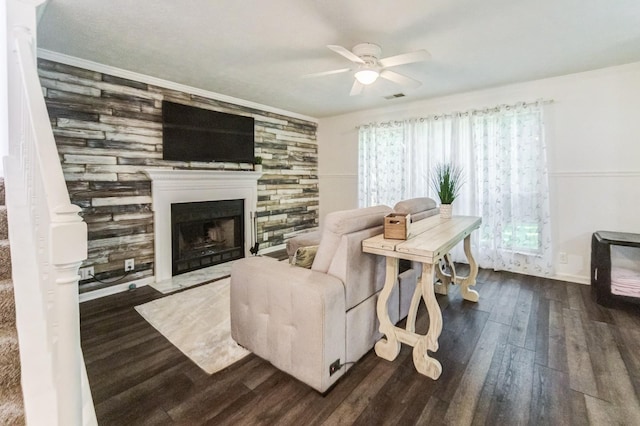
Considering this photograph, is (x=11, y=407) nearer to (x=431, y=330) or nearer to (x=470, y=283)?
(x=431, y=330)

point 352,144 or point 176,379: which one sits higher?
point 352,144

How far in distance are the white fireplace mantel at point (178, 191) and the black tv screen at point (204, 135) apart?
23cm

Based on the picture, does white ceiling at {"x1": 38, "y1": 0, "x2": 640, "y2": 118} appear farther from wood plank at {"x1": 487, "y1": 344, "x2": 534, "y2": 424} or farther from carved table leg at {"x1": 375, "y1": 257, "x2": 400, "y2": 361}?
wood plank at {"x1": 487, "y1": 344, "x2": 534, "y2": 424}

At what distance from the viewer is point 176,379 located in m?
1.83

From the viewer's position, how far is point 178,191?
3646 mm

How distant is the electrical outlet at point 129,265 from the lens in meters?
3.27

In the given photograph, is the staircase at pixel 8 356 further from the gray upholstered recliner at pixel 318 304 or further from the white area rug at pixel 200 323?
the gray upholstered recliner at pixel 318 304

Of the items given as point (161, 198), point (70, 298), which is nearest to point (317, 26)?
point (70, 298)

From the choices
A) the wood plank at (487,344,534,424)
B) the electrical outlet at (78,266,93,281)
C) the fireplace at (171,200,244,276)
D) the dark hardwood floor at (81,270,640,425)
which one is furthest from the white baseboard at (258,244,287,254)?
the wood plank at (487,344,534,424)

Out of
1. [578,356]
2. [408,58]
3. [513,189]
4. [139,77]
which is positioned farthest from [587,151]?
[139,77]

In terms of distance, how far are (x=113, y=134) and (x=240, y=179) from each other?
5.34 feet

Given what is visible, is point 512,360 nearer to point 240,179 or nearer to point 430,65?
point 430,65

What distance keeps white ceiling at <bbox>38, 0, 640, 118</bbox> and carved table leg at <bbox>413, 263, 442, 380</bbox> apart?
1.88 metres

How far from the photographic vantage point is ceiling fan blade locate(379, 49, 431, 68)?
2.20m
